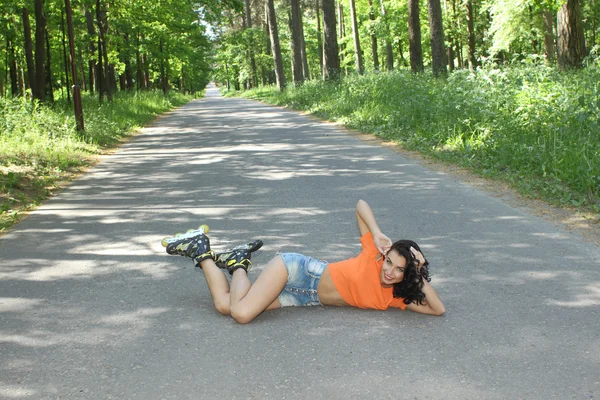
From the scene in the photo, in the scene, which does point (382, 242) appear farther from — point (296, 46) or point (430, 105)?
point (296, 46)

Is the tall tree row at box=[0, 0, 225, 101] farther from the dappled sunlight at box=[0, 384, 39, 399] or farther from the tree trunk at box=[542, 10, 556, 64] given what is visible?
the dappled sunlight at box=[0, 384, 39, 399]

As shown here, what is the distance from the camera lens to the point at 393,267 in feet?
13.4

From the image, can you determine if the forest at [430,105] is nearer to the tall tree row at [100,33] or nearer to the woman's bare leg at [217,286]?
the tall tree row at [100,33]

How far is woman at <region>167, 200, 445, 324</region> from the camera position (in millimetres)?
4133

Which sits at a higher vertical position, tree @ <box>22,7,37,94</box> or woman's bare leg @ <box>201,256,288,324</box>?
tree @ <box>22,7,37,94</box>

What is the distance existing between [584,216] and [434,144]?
5.76 meters

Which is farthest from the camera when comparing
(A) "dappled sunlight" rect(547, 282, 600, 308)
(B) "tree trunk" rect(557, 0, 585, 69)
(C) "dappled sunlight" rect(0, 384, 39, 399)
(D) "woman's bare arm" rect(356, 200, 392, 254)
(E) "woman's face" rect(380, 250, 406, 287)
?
(B) "tree trunk" rect(557, 0, 585, 69)

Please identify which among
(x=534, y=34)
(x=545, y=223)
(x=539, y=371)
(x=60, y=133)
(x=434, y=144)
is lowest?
(x=539, y=371)

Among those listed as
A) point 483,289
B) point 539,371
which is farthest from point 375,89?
point 539,371

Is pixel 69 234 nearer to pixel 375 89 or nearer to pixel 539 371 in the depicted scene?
pixel 539 371

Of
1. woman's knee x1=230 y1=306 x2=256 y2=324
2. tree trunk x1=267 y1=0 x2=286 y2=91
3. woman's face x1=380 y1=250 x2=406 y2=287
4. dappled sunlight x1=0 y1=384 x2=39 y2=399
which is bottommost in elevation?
dappled sunlight x1=0 y1=384 x2=39 y2=399

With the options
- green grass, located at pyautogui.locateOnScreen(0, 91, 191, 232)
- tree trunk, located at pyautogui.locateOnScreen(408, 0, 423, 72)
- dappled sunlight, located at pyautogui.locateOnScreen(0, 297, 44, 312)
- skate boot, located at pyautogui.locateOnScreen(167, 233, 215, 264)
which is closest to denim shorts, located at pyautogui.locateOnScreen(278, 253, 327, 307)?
skate boot, located at pyautogui.locateOnScreen(167, 233, 215, 264)

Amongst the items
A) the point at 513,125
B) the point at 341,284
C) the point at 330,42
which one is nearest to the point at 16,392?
→ the point at 341,284

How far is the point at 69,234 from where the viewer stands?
6898 mm
